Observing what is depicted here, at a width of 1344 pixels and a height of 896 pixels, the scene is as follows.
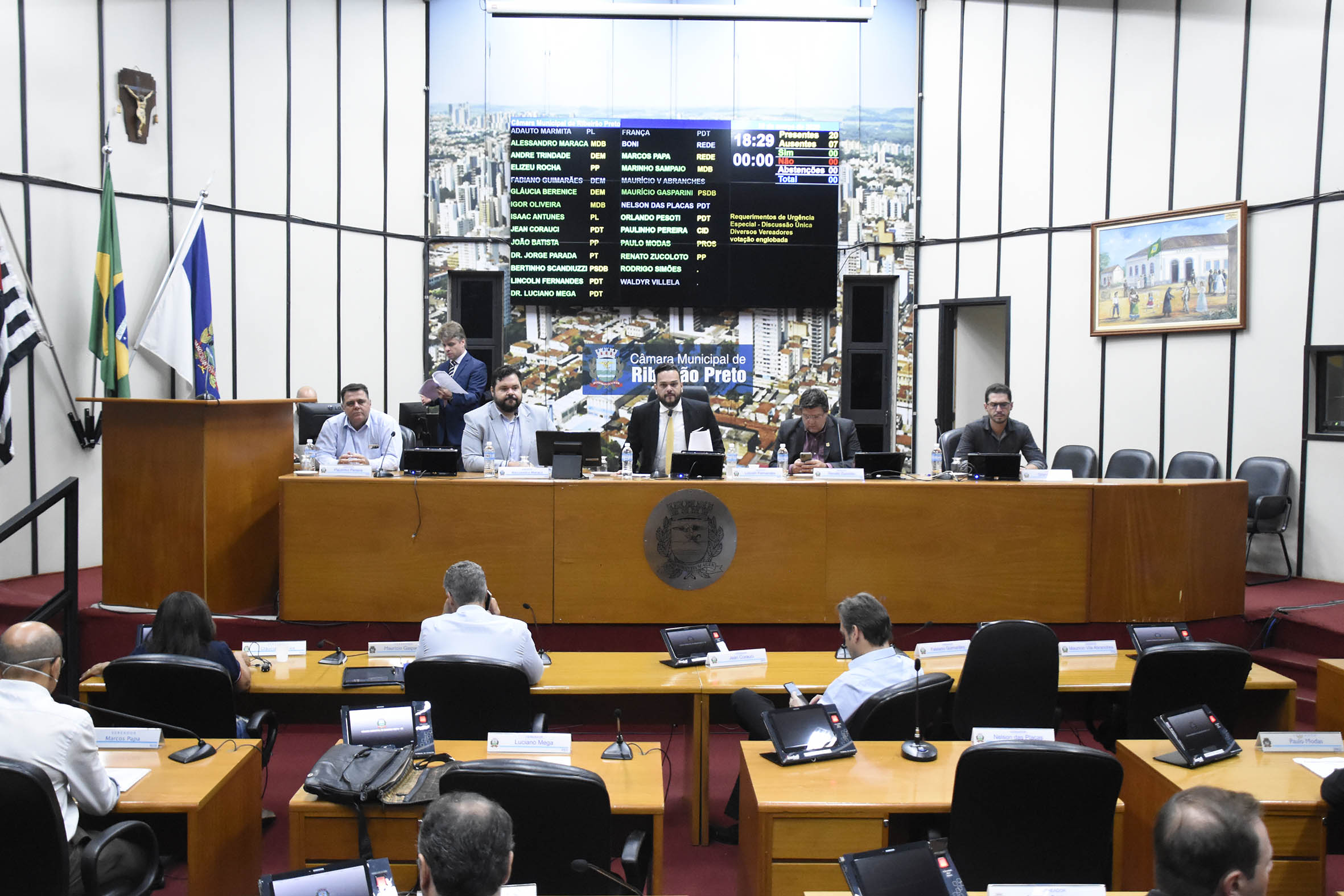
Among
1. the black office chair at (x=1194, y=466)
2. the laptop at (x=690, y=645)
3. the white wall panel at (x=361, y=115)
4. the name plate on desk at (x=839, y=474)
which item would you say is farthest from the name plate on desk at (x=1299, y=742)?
the white wall panel at (x=361, y=115)

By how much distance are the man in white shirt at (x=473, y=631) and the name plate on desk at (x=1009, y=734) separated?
159 cm

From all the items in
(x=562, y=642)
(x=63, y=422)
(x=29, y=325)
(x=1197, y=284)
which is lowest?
(x=562, y=642)

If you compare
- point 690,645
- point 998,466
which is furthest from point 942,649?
point 998,466

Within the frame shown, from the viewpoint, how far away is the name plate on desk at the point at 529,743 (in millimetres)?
2832

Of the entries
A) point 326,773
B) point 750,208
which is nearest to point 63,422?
point 326,773

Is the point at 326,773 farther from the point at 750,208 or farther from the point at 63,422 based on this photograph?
the point at 750,208

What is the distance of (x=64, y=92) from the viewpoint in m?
6.08

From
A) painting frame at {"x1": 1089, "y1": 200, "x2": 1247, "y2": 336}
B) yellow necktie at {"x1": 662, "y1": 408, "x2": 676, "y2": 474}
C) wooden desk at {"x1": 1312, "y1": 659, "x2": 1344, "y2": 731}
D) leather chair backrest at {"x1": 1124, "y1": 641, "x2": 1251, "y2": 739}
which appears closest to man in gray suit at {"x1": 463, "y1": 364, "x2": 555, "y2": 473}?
yellow necktie at {"x1": 662, "y1": 408, "x2": 676, "y2": 474}

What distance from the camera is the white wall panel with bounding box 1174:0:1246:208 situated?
6.97 metres

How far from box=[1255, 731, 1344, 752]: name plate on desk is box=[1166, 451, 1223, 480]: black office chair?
4.23 meters

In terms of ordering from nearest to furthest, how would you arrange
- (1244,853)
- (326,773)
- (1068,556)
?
(1244,853) < (326,773) < (1068,556)

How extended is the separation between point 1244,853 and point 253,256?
7.67 meters

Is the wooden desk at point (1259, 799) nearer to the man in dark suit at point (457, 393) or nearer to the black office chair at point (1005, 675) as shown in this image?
the black office chair at point (1005, 675)

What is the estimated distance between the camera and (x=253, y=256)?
24.5 feet
